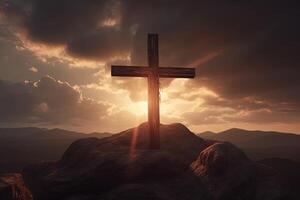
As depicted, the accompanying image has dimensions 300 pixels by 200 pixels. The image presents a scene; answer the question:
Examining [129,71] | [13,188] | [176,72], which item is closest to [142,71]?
[129,71]

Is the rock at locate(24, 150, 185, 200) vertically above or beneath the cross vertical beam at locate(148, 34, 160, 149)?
beneath

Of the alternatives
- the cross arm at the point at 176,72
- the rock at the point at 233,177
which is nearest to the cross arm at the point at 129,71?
the cross arm at the point at 176,72

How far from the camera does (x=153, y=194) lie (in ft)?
42.1

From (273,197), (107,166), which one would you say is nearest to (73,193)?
(107,166)

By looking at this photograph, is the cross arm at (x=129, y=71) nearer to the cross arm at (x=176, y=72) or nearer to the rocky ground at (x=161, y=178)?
the cross arm at (x=176, y=72)

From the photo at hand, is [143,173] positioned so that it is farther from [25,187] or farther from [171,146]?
[25,187]

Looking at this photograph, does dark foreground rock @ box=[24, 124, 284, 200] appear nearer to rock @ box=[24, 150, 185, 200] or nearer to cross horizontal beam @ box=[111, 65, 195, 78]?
rock @ box=[24, 150, 185, 200]

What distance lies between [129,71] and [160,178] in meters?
5.25

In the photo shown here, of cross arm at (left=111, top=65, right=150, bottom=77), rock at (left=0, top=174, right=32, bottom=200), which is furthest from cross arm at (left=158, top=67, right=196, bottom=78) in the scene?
rock at (left=0, top=174, right=32, bottom=200)

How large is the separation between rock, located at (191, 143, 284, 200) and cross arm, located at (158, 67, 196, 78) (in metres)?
4.46

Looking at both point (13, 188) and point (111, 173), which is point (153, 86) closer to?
point (111, 173)

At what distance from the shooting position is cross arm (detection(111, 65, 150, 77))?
55.6 feet

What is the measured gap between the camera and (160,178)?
1411cm

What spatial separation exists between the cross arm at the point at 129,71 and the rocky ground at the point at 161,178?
357 cm
